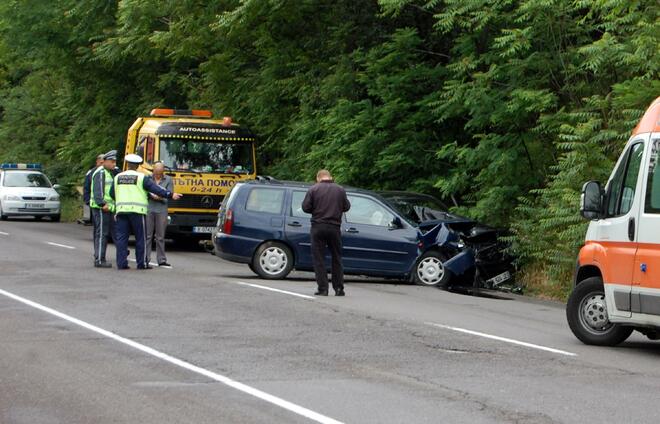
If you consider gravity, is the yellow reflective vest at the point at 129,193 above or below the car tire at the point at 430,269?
above

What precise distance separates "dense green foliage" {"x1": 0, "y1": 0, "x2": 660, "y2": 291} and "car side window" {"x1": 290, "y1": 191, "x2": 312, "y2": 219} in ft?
11.1

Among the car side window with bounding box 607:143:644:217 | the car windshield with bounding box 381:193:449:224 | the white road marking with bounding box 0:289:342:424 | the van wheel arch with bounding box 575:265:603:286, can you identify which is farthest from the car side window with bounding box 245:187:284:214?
the car side window with bounding box 607:143:644:217

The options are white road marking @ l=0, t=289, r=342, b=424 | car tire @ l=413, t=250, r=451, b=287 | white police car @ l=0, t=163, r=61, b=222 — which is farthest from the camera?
white police car @ l=0, t=163, r=61, b=222

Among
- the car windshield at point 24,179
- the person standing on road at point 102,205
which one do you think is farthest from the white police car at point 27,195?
the person standing on road at point 102,205

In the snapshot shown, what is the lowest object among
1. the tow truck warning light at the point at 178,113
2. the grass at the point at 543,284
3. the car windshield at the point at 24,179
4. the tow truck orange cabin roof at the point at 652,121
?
the grass at the point at 543,284

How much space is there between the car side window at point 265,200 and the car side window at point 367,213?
3.68 ft

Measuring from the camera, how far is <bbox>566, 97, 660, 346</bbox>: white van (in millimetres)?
11555

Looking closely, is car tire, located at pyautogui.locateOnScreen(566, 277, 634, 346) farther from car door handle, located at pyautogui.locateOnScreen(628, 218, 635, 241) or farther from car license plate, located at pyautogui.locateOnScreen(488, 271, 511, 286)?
car license plate, located at pyautogui.locateOnScreen(488, 271, 511, 286)

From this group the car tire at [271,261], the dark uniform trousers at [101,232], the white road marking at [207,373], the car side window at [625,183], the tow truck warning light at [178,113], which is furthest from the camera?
the tow truck warning light at [178,113]

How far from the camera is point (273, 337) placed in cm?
1224

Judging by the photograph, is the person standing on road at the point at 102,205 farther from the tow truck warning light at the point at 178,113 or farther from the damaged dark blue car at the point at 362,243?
the tow truck warning light at the point at 178,113

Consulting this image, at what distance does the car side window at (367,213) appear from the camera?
19.8m

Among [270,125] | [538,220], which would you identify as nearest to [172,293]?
[538,220]

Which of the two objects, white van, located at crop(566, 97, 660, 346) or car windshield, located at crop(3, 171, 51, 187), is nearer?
white van, located at crop(566, 97, 660, 346)
